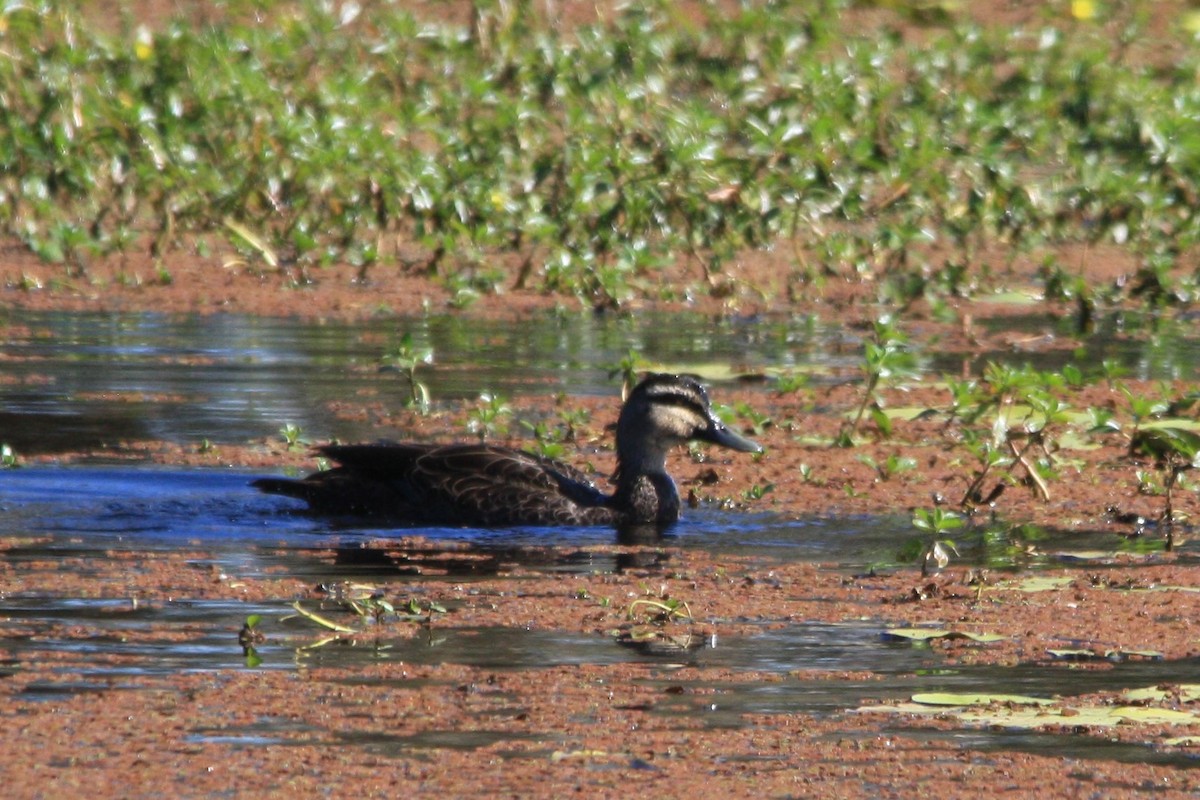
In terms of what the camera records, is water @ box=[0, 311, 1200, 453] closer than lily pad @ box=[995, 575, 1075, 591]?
No

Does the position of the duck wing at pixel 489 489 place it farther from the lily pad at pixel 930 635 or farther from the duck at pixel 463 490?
the lily pad at pixel 930 635

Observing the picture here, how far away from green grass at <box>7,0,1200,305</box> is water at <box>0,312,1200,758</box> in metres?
1.27

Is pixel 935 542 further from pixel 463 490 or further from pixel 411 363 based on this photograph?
pixel 411 363

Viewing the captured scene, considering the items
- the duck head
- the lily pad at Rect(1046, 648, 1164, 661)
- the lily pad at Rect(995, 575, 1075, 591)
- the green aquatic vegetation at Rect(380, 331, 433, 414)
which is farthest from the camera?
the green aquatic vegetation at Rect(380, 331, 433, 414)

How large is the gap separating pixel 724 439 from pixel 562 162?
658cm

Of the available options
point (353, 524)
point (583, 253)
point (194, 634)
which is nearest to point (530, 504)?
point (353, 524)

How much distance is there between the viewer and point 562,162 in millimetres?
16828

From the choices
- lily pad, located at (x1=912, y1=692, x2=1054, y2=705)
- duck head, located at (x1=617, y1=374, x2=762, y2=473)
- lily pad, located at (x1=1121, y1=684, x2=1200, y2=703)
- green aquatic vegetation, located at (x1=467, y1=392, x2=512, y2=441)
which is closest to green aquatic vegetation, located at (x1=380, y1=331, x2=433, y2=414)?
green aquatic vegetation, located at (x1=467, y1=392, x2=512, y2=441)

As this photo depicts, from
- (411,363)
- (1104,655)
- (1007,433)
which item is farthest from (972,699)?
(411,363)

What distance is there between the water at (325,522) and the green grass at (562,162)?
1270mm

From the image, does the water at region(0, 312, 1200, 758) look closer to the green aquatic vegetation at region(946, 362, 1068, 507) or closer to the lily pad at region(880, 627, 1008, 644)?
the lily pad at region(880, 627, 1008, 644)

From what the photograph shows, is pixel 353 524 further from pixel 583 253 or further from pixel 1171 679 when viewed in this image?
pixel 583 253

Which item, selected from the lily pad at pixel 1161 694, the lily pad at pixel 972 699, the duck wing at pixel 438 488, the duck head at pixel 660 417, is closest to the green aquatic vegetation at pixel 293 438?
the duck wing at pixel 438 488

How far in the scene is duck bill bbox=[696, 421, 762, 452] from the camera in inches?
412
